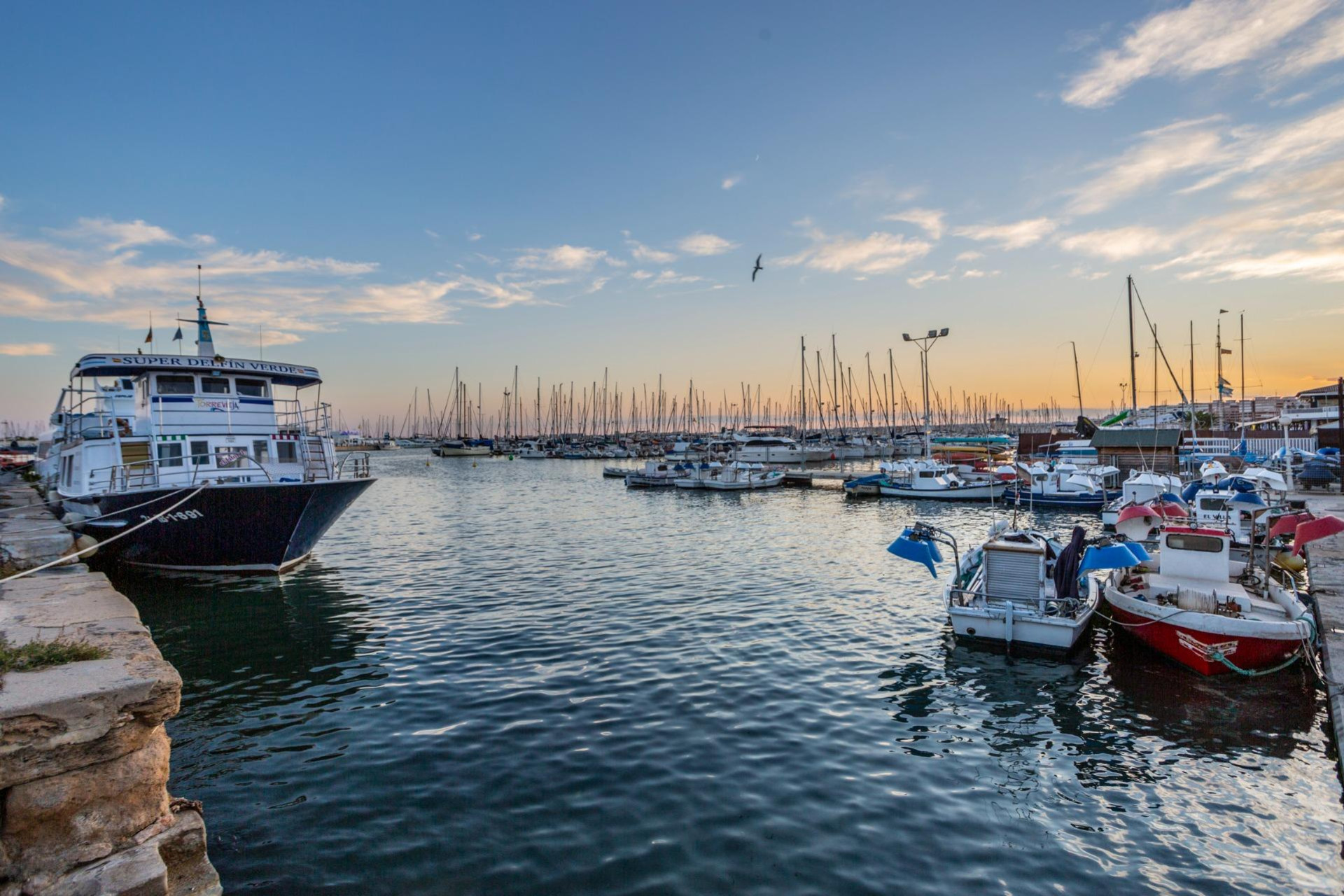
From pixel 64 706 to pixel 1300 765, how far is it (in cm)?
1394

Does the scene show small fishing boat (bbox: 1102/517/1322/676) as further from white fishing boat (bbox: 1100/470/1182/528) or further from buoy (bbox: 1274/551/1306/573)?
white fishing boat (bbox: 1100/470/1182/528)

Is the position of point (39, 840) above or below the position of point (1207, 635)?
above

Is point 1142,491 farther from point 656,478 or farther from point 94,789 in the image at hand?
point 94,789

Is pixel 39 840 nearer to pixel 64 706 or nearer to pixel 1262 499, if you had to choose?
pixel 64 706

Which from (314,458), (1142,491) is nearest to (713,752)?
(314,458)

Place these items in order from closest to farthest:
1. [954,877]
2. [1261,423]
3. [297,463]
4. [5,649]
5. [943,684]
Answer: [5,649], [954,877], [943,684], [297,463], [1261,423]

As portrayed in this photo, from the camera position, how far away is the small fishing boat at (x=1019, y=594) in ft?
43.8

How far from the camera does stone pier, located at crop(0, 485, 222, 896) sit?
180 inches

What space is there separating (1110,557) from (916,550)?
368cm

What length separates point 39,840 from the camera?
15.3ft

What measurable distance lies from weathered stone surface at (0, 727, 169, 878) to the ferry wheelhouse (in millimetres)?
14280

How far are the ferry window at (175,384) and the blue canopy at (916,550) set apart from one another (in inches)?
840

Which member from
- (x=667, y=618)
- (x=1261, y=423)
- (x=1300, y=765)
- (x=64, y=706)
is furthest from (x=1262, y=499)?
(x=1261, y=423)

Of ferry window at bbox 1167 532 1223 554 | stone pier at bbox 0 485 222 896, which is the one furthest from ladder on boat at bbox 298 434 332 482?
ferry window at bbox 1167 532 1223 554
